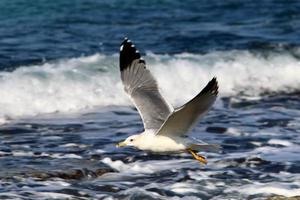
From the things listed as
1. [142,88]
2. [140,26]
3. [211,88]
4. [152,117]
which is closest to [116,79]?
[140,26]

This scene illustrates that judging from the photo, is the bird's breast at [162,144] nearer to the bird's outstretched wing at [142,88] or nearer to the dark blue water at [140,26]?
the bird's outstretched wing at [142,88]

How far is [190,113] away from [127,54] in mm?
1005

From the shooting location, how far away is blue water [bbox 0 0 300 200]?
8.31m

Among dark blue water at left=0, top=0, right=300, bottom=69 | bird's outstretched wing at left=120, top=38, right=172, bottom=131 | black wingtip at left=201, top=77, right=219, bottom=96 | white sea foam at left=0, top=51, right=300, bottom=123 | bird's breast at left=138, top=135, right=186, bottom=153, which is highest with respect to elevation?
dark blue water at left=0, top=0, right=300, bottom=69

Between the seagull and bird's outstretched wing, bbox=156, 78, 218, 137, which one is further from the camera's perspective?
the seagull

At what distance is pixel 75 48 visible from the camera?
617 inches

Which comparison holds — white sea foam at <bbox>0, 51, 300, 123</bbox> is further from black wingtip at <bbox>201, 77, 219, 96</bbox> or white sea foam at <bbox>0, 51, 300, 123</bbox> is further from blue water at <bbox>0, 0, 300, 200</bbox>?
black wingtip at <bbox>201, 77, 219, 96</bbox>

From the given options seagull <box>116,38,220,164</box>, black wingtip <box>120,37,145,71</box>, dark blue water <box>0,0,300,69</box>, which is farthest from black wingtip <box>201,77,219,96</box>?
dark blue water <box>0,0,300,69</box>

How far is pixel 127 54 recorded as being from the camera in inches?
319

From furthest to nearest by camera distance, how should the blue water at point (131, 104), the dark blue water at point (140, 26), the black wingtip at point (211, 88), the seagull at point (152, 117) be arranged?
the dark blue water at point (140, 26)
the blue water at point (131, 104)
the seagull at point (152, 117)
the black wingtip at point (211, 88)

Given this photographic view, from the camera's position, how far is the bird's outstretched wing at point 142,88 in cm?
805

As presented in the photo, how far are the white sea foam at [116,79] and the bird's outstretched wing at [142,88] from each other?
3.30m

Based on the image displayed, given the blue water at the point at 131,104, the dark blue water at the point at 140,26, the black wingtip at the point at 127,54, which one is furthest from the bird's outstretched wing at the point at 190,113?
the dark blue water at the point at 140,26

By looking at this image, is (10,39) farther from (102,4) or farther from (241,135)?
(241,135)
